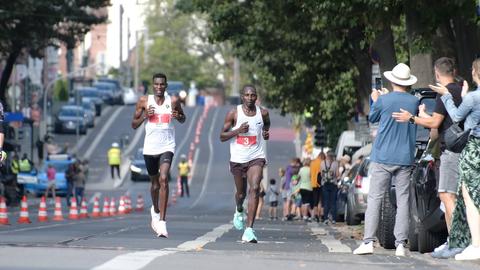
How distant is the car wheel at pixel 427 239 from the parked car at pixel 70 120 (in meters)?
75.3

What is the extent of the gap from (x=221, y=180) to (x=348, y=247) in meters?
55.9

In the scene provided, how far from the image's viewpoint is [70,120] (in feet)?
302

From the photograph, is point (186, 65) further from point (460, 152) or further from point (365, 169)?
point (460, 152)

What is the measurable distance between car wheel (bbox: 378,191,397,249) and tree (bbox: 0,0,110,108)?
32.3 m

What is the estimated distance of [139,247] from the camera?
15.7 m

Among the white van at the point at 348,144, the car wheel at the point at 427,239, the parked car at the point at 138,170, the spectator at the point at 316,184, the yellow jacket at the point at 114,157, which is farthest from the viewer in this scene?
the yellow jacket at the point at 114,157

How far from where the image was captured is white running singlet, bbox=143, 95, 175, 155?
1861 centimetres

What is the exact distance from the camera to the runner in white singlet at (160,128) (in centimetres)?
1856

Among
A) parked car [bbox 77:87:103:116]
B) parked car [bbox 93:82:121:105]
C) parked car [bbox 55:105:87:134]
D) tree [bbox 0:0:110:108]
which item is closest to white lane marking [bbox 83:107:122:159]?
parked car [bbox 77:87:103:116]

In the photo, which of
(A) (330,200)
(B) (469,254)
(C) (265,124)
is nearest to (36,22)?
(A) (330,200)

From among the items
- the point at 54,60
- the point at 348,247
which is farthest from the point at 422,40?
the point at 54,60

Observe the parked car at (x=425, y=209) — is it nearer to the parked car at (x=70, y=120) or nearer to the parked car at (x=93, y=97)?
the parked car at (x=70, y=120)

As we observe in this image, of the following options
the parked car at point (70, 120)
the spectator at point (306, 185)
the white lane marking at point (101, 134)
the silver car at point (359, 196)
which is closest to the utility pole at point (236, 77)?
the white lane marking at point (101, 134)

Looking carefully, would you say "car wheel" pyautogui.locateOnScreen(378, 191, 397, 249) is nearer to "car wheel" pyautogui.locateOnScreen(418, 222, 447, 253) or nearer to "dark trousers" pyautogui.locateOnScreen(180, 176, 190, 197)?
"car wheel" pyautogui.locateOnScreen(418, 222, 447, 253)
